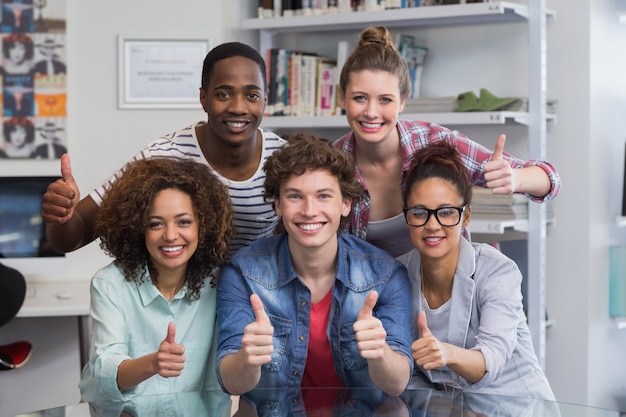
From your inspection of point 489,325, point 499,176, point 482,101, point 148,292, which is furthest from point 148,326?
point 482,101

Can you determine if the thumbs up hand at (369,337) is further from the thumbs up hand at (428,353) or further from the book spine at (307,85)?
the book spine at (307,85)

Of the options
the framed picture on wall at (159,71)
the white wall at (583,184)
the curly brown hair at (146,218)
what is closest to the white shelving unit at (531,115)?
the white wall at (583,184)

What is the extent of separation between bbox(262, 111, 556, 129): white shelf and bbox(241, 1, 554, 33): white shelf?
0.38 meters

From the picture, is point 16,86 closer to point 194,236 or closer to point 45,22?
point 45,22

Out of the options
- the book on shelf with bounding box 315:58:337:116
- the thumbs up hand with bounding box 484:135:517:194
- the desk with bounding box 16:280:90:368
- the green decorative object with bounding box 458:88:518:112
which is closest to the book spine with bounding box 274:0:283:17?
the book on shelf with bounding box 315:58:337:116

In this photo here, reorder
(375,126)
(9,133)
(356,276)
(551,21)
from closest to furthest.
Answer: (356,276)
(375,126)
(551,21)
(9,133)

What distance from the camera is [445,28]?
395 centimetres

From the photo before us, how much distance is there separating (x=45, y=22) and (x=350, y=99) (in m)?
2.13

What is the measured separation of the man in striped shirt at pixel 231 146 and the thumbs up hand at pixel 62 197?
94 mm

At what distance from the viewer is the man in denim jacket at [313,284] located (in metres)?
2.02

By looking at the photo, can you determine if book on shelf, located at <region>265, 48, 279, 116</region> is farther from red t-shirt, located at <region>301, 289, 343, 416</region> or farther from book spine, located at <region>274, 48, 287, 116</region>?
red t-shirt, located at <region>301, 289, 343, 416</region>

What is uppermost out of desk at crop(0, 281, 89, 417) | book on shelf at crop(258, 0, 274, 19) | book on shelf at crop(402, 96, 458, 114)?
book on shelf at crop(258, 0, 274, 19)

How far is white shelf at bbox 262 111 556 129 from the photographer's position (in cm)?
350

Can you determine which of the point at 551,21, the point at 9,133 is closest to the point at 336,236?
the point at 551,21
